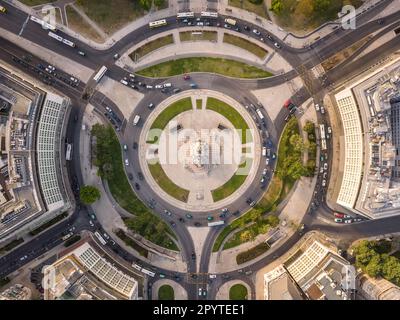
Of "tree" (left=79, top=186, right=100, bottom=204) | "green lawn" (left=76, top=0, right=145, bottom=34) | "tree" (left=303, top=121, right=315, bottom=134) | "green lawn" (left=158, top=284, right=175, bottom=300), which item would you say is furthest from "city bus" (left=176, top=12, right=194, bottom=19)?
"green lawn" (left=158, top=284, right=175, bottom=300)

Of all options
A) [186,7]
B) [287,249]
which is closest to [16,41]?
[186,7]

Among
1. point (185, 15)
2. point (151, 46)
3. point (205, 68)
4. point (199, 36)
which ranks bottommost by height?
point (205, 68)

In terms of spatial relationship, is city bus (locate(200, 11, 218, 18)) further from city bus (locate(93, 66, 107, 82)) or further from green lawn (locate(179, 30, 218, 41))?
city bus (locate(93, 66, 107, 82))

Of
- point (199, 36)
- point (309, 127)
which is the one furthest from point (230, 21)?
point (309, 127)

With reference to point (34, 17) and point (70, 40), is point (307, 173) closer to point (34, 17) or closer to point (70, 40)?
point (70, 40)

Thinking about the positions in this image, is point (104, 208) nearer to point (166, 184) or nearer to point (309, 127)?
point (166, 184)

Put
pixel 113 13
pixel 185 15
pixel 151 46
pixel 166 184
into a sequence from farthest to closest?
pixel 166 184
pixel 151 46
pixel 113 13
pixel 185 15
